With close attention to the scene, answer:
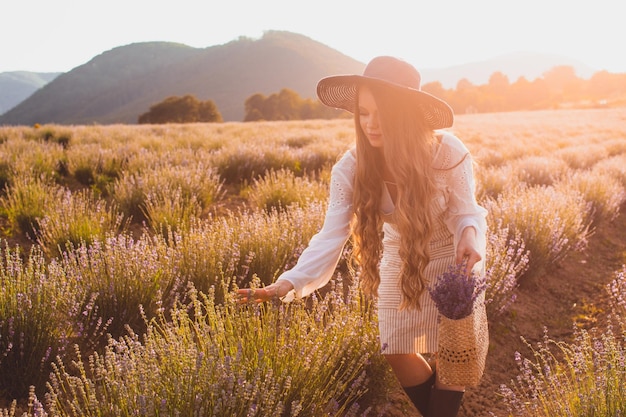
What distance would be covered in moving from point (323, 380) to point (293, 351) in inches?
7.0

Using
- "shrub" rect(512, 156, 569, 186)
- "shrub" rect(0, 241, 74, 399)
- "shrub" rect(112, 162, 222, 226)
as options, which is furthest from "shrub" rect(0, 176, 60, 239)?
"shrub" rect(512, 156, 569, 186)

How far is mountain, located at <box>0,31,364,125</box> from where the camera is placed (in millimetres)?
133500

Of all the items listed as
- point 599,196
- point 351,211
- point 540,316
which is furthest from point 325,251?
point 599,196

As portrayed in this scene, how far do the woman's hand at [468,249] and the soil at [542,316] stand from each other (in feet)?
2.78

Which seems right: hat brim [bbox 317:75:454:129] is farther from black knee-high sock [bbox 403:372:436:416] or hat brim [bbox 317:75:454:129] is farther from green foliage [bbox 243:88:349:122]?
A: green foliage [bbox 243:88:349:122]

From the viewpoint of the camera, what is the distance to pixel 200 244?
129 inches

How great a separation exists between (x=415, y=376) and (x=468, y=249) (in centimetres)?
73

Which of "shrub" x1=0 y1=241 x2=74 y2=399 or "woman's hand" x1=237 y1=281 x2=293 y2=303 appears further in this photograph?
"shrub" x1=0 y1=241 x2=74 y2=399

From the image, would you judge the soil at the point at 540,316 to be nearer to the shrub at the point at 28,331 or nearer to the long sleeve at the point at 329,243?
the shrub at the point at 28,331

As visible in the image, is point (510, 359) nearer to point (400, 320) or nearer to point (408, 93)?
point (400, 320)

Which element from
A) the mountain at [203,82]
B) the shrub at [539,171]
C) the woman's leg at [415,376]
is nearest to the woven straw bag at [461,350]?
the woman's leg at [415,376]

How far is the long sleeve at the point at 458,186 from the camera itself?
204 centimetres

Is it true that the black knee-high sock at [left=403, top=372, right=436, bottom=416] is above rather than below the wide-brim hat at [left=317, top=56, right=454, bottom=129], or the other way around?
below

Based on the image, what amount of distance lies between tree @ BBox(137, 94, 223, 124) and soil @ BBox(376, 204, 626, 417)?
4616 cm
